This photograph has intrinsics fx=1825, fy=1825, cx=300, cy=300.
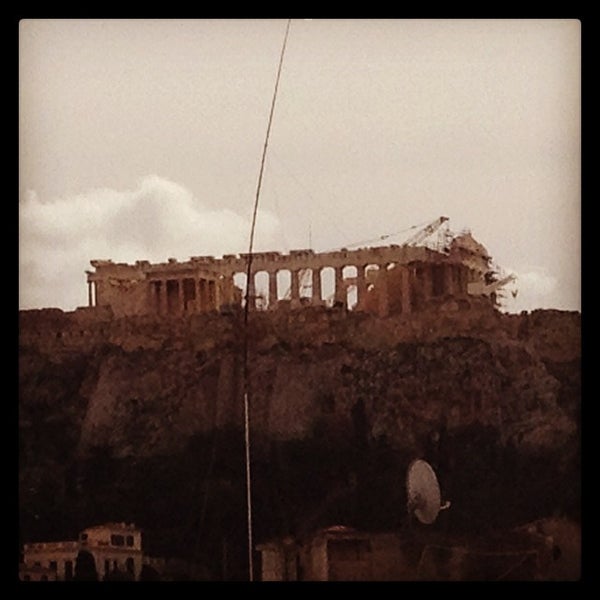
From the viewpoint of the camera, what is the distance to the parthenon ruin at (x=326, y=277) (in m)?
8.77

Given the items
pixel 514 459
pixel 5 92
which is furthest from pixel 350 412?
pixel 5 92

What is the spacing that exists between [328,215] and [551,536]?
1.87 meters

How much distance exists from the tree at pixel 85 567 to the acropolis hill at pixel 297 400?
131mm

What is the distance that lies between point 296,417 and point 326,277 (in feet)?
2.27

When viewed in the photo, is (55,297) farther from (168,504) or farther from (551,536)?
(551,536)

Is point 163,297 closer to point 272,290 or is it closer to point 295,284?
point 272,290

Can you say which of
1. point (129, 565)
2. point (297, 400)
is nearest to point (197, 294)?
point (297, 400)

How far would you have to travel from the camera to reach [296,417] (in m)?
8.80

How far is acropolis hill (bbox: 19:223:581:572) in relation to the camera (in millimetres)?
8750

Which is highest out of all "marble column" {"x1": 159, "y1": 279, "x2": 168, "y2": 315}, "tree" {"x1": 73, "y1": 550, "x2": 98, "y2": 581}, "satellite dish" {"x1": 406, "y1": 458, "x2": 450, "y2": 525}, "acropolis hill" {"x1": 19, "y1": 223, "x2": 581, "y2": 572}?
"marble column" {"x1": 159, "y1": 279, "x2": 168, "y2": 315}

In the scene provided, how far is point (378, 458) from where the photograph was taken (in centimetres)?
877

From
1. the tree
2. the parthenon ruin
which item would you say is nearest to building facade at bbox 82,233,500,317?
the parthenon ruin

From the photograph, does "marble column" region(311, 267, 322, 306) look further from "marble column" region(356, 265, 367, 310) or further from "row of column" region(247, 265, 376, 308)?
"marble column" region(356, 265, 367, 310)

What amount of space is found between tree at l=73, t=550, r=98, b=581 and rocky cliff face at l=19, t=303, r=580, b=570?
0.17 meters
